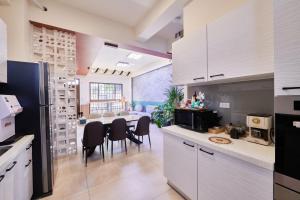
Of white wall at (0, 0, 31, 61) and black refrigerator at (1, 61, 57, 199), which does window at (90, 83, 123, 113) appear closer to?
white wall at (0, 0, 31, 61)

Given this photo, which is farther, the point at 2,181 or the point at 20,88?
the point at 20,88

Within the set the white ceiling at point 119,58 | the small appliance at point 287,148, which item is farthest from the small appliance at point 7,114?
the white ceiling at point 119,58

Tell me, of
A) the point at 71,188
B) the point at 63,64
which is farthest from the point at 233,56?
the point at 63,64

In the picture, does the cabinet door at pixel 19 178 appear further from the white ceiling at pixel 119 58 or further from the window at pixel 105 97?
the window at pixel 105 97

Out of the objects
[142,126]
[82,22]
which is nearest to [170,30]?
[82,22]

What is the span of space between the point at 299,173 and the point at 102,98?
10.0 m

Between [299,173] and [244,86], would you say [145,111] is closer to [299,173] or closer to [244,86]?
[244,86]

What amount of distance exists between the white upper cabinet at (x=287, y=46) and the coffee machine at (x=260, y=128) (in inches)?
18.8

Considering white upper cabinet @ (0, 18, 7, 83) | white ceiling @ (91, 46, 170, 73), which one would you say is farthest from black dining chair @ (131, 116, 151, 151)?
white ceiling @ (91, 46, 170, 73)

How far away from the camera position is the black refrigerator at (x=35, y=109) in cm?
173

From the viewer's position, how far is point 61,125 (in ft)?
10.3

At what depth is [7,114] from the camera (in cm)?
138

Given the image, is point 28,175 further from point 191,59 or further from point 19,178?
point 191,59

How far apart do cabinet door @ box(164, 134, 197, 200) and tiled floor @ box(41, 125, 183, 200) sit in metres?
0.26
